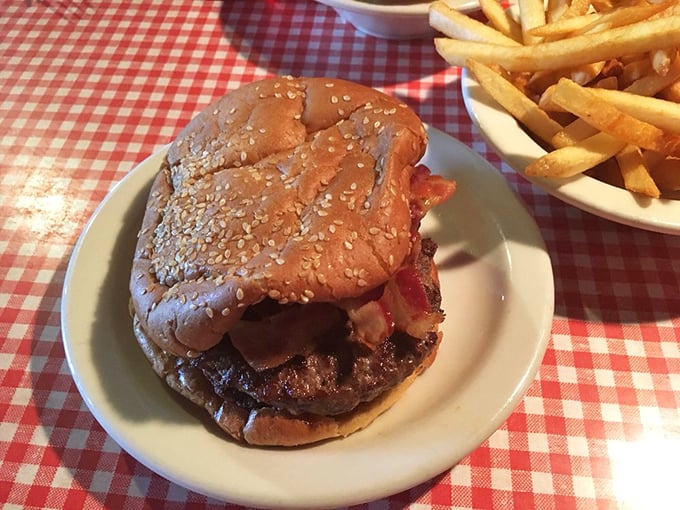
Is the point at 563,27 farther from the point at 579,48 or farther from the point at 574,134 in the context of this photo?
the point at 574,134

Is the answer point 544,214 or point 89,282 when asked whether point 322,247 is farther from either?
point 544,214

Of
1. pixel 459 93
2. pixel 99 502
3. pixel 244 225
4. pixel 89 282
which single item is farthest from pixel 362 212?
pixel 459 93

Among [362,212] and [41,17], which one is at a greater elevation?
[362,212]

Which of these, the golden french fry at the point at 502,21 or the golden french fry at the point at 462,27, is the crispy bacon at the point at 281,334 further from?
the golden french fry at the point at 502,21

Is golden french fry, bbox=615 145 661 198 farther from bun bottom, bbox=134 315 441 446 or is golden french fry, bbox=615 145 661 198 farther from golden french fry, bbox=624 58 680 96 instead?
bun bottom, bbox=134 315 441 446

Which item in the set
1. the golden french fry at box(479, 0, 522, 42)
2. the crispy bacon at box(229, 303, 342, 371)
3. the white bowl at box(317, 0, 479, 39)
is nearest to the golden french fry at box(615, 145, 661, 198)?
the golden french fry at box(479, 0, 522, 42)

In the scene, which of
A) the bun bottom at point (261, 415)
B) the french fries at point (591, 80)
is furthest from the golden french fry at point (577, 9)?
the bun bottom at point (261, 415)

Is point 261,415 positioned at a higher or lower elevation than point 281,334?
lower

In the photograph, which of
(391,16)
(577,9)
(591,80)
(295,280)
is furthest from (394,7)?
(295,280)
